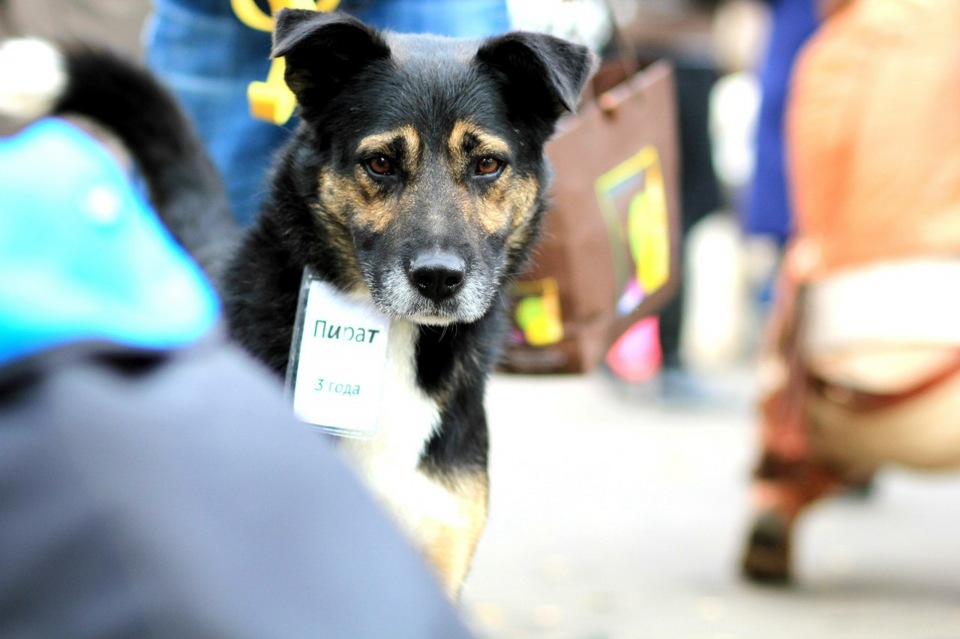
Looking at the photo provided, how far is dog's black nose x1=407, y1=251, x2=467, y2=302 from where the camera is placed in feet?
8.12

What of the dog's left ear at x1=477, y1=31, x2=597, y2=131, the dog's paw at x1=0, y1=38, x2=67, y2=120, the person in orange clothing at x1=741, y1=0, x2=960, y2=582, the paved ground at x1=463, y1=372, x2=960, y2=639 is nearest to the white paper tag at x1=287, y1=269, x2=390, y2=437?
the dog's left ear at x1=477, y1=31, x2=597, y2=131

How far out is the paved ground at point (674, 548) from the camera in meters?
3.95

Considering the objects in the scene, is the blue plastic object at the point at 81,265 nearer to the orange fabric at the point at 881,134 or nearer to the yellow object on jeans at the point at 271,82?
the yellow object on jeans at the point at 271,82

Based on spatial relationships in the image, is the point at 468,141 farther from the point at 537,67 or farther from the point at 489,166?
the point at 537,67

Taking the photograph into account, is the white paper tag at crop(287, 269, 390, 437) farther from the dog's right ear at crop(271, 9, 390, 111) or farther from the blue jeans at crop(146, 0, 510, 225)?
the blue jeans at crop(146, 0, 510, 225)

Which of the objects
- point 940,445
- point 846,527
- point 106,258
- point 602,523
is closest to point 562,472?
point 602,523

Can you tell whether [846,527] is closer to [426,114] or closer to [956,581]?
[956,581]

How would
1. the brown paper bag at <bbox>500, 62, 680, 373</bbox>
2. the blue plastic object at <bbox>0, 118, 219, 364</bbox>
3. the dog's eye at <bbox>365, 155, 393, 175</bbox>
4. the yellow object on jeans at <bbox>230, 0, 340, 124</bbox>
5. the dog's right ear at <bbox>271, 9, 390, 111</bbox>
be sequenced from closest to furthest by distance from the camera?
the blue plastic object at <bbox>0, 118, 219, 364</bbox>, the dog's right ear at <bbox>271, 9, 390, 111</bbox>, the dog's eye at <bbox>365, 155, 393, 175</bbox>, the yellow object on jeans at <bbox>230, 0, 340, 124</bbox>, the brown paper bag at <bbox>500, 62, 680, 373</bbox>

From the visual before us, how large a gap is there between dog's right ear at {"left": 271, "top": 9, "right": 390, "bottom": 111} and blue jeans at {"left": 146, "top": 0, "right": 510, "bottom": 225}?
1.49 feet

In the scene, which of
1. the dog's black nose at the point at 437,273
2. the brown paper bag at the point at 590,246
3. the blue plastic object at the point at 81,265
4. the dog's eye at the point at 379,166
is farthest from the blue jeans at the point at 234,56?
the blue plastic object at the point at 81,265

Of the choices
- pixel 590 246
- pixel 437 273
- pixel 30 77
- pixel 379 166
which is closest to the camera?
pixel 437 273

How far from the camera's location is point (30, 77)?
2.87 meters

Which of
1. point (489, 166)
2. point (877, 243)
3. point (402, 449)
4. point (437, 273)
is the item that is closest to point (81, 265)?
point (437, 273)

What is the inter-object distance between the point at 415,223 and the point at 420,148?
0.16 m
